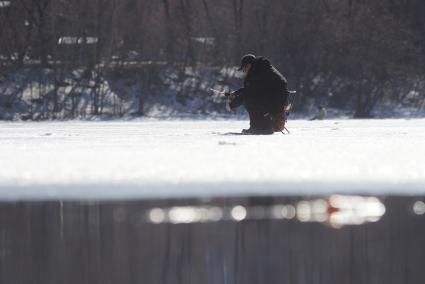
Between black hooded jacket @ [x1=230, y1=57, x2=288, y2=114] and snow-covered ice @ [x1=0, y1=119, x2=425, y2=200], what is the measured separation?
1927mm

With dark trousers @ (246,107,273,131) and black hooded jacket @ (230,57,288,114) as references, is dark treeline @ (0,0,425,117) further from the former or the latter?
black hooded jacket @ (230,57,288,114)

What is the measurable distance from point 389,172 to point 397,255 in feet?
18.9

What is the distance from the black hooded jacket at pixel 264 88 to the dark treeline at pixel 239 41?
67.7 feet

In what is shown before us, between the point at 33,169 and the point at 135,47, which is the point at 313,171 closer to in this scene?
the point at 33,169

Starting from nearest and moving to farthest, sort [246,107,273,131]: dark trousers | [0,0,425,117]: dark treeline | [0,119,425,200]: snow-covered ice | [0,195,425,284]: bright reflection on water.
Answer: [0,195,425,284]: bright reflection on water, [0,119,425,200]: snow-covered ice, [246,107,273,131]: dark trousers, [0,0,425,117]: dark treeline

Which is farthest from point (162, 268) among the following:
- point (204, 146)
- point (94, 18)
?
point (94, 18)

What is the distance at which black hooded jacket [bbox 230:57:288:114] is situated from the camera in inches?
900

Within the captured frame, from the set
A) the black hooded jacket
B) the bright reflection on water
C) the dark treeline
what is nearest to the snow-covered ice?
the bright reflection on water

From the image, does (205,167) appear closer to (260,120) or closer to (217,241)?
(217,241)

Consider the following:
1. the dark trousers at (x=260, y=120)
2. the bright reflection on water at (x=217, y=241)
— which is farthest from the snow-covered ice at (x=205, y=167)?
the dark trousers at (x=260, y=120)

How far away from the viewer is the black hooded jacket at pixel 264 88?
22.9m

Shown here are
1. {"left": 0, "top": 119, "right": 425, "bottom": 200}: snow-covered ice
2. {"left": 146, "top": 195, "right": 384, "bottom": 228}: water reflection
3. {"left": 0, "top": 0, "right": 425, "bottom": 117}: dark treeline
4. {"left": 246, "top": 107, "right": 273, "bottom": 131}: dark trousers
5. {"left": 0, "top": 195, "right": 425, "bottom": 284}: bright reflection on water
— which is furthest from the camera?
{"left": 0, "top": 0, "right": 425, "bottom": 117}: dark treeline

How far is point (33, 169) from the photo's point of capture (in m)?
14.1

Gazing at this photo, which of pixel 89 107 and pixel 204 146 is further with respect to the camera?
pixel 89 107
